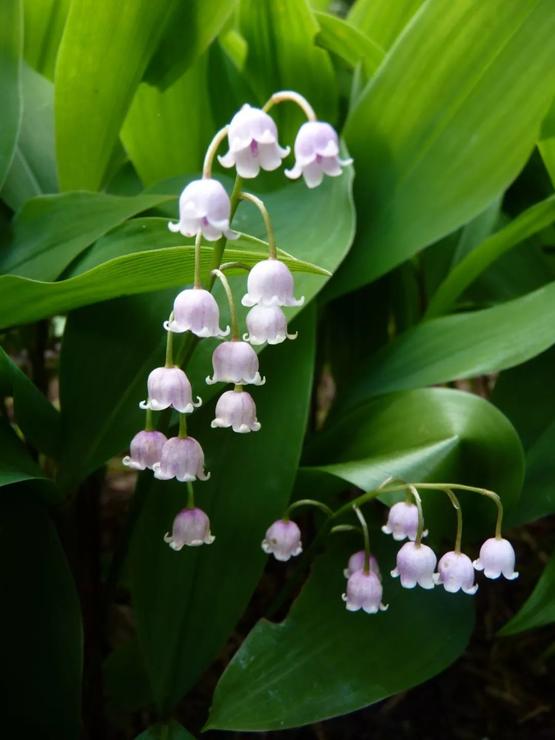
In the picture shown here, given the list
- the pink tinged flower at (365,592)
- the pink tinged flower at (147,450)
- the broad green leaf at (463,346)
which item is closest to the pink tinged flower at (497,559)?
the pink tinged flower at (365,592)

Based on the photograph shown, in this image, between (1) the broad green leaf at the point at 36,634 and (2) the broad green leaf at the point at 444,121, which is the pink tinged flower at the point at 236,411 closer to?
(1) the broad green leaf at the point at 36,634

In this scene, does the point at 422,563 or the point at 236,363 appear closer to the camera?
the point at 236,363

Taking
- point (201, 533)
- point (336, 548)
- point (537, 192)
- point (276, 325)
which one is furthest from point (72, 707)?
point (537, 192)

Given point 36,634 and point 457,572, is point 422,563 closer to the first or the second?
Answer: point 457,572

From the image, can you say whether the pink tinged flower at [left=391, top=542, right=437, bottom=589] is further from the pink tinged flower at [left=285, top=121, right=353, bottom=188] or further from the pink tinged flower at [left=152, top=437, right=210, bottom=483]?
the pink tinged flower at [left=285, top=121, right=353, bottom=188]

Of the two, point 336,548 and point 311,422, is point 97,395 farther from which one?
point 311,422

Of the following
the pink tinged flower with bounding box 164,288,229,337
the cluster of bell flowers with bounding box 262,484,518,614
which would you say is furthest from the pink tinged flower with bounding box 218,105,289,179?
the cluster of bell flowers with bounding box 262,484,518,614

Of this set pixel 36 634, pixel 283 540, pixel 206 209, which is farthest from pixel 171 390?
pixel 36 634
